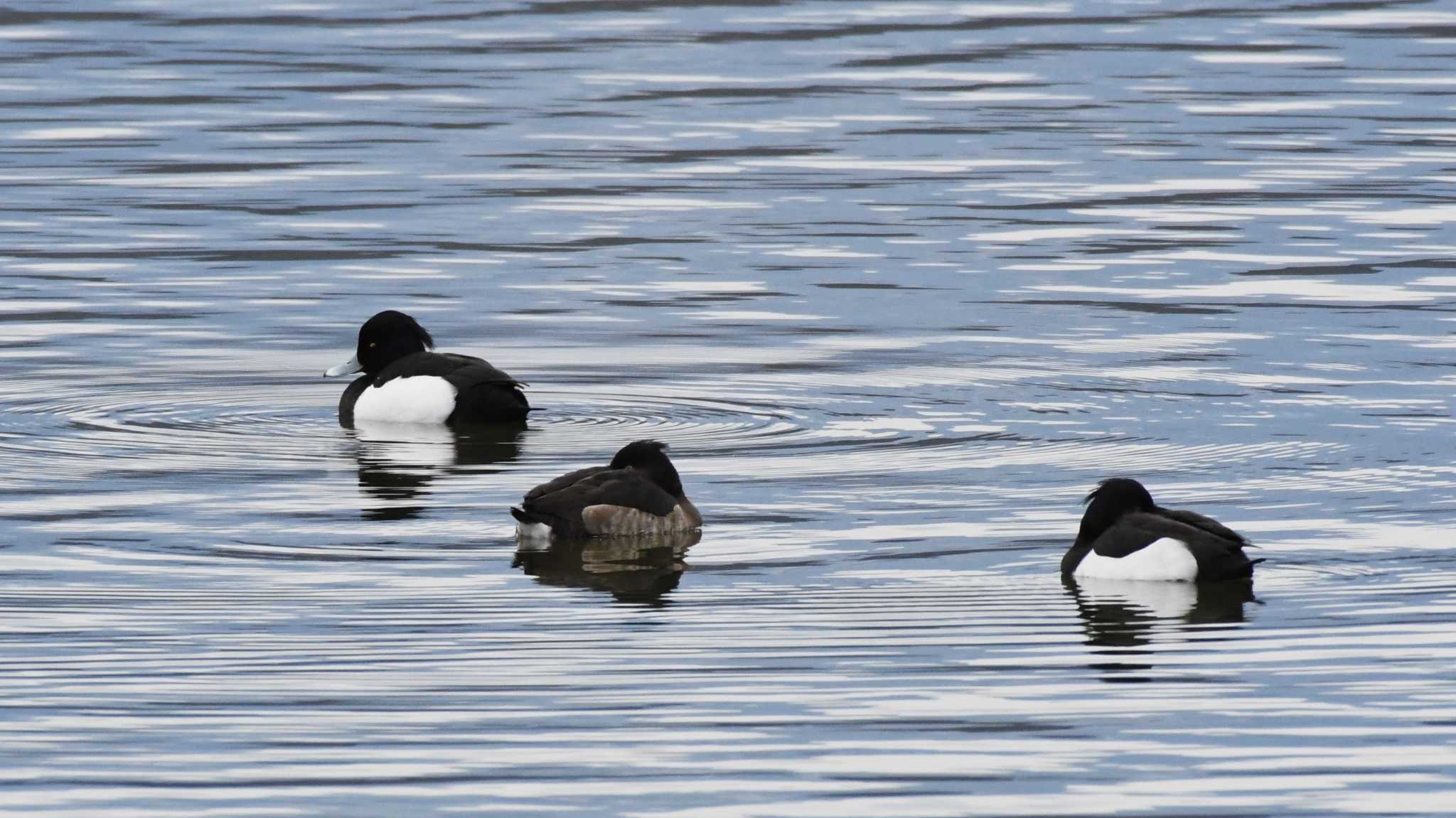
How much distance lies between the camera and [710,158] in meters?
30.6

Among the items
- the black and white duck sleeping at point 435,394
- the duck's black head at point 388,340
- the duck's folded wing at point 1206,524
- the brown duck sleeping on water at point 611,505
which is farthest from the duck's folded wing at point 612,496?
the duck's black head at point 388,340

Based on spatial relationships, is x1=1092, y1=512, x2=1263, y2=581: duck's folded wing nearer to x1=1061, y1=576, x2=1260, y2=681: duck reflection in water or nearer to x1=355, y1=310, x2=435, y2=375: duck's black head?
x1=1061, y1=576, x2=1260, y2=681: duck reflection in water

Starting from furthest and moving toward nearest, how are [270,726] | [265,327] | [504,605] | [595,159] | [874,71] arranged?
[874,71] → [595,159] → [265,327] → [504,605] → [270,726]

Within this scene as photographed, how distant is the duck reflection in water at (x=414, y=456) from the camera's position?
14.7m

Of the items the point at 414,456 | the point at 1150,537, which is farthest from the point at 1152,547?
the point at 414,456

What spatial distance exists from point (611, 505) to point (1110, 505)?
97.5 inches

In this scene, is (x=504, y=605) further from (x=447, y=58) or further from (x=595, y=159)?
(x=447, y=58)

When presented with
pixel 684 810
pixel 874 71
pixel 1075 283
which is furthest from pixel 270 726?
pixel 874 71

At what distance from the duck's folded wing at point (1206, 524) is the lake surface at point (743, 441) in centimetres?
25

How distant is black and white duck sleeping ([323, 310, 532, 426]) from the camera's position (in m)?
17.3

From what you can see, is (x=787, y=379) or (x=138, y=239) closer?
(x=787, y=379)

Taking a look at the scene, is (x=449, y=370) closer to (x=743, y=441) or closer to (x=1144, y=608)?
(x=743, y=441)

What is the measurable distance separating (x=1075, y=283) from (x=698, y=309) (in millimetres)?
3103

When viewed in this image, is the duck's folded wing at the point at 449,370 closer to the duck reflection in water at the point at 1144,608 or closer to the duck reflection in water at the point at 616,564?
the duck reflection in water at the point at 616,564
